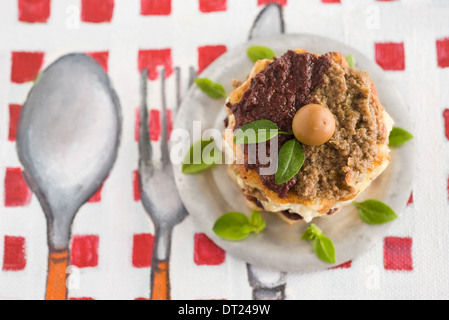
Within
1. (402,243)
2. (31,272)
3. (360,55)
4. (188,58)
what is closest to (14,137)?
(31,272)

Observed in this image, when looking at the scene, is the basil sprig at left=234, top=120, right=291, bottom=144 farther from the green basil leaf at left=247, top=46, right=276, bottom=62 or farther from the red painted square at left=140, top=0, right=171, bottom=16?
the red painted square at left=140, top=0, right=171, bottom=16

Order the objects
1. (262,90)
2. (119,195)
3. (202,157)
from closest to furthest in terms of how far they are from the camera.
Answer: (262,90), (202,157), (119,195)

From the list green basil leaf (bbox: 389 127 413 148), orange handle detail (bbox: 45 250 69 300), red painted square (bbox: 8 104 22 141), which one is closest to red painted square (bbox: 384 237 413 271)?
green basil leaf (bbox: 389 127 413 148)

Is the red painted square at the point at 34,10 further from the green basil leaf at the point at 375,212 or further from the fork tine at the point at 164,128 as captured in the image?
the green basil leaf at the point at 375,212

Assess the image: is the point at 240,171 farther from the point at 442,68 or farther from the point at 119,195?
the point at 442,68

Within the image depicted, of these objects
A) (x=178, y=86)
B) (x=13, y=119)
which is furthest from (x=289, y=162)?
(x=13, y=119)

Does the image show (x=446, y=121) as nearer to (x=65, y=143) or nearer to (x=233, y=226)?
(x=233, y=226)
